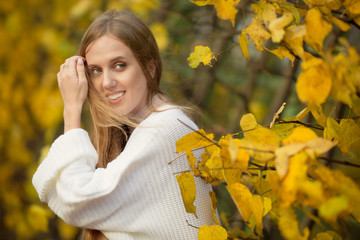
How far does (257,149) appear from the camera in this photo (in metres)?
0.82

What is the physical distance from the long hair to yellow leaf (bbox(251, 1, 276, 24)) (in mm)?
887

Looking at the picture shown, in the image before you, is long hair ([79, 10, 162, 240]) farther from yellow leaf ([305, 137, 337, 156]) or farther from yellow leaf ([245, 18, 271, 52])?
yellow leaf ([305, 137, 337, 156])

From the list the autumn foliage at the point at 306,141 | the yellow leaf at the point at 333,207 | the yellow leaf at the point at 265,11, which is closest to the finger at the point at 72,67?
the autumn foliage at the point at 306,141

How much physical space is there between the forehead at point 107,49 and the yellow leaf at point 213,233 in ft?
3.27

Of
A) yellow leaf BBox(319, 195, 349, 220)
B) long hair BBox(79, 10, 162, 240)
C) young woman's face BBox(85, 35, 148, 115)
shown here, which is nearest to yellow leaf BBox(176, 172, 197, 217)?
yellow leaf BBox(319, 195, 349, 220)

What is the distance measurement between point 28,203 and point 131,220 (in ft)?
11.8

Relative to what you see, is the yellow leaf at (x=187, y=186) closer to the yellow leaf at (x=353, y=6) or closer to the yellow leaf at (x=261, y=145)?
the yellow leaf at (x=261, y=145)

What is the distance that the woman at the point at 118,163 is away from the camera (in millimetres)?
1552

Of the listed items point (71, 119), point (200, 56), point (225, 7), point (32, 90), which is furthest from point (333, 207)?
point (32, 90)

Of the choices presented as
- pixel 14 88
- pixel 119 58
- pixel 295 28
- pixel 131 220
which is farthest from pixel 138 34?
pixel 14 88

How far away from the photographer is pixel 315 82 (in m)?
0.78

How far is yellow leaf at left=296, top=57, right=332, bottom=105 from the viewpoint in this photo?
774 millimetres

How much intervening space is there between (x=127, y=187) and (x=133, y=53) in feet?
2.06

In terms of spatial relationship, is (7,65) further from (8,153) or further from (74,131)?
(74,131)
